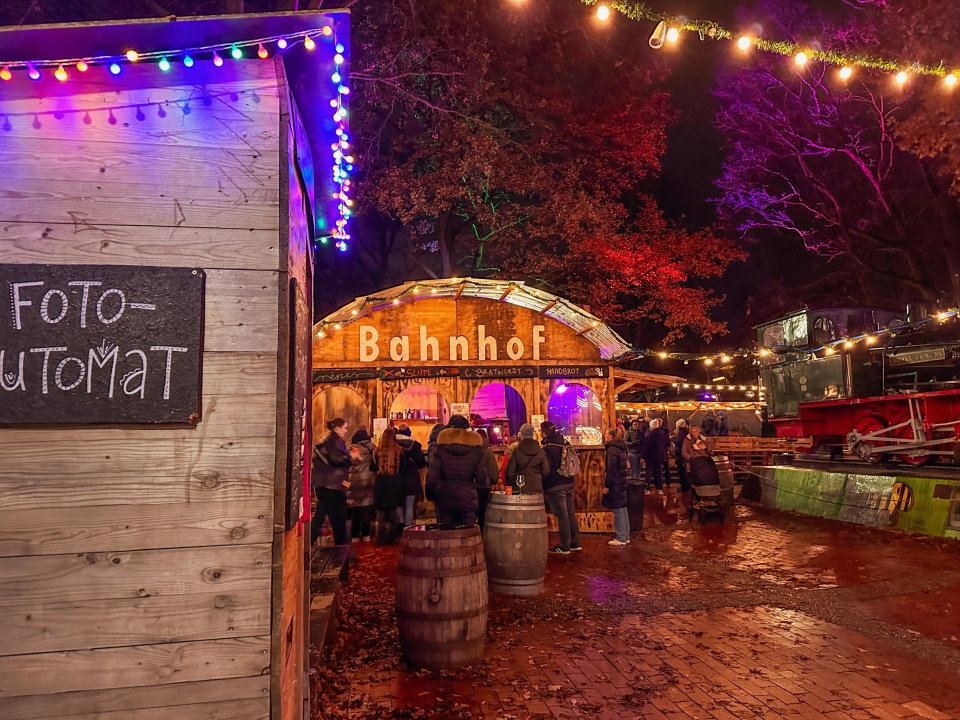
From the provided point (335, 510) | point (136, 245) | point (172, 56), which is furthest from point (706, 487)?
point (172, 56)

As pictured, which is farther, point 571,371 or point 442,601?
point 571,371

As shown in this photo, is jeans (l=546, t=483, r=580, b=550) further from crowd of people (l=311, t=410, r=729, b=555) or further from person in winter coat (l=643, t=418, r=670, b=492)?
person in winter coat (l=643, t=418, r=670, b=492)

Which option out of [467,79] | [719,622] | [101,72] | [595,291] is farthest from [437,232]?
[101,72]

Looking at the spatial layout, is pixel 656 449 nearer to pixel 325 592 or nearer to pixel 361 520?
pixel 361 520

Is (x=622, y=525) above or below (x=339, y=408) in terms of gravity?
below

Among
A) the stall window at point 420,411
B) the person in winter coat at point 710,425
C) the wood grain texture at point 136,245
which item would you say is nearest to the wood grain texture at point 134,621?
the wood grain texture at point 136,245

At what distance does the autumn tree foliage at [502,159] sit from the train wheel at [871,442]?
8147 mm

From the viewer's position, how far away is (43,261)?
2592 mm

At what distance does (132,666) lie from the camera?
247cm

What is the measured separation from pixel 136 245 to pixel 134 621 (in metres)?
1.47

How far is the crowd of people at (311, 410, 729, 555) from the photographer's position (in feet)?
25.5

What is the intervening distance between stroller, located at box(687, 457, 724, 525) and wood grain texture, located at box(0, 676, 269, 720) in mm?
11133

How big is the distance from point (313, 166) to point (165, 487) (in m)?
2.39

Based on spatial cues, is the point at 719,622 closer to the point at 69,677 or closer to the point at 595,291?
the point at 69,677
